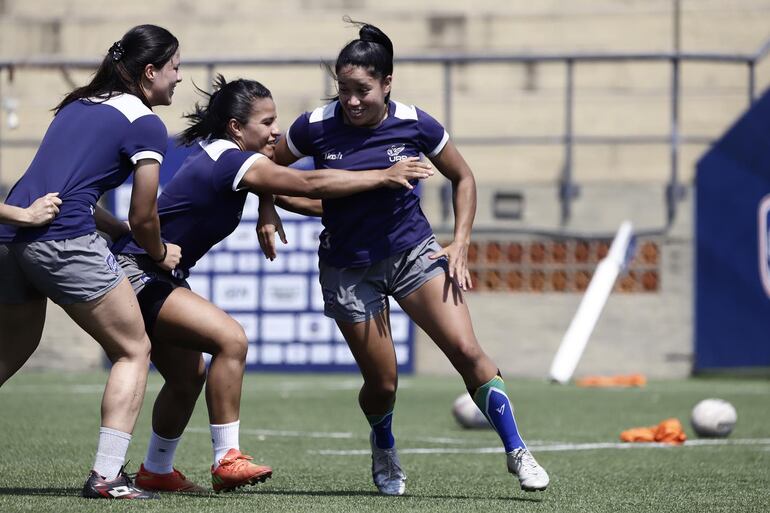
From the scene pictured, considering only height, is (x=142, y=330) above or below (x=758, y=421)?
above

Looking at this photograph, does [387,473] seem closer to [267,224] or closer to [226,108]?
[267,224]

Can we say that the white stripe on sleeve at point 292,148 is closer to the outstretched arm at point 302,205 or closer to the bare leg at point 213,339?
the outstretched arm at point 302,205

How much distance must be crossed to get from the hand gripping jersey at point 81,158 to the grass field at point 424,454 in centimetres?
111

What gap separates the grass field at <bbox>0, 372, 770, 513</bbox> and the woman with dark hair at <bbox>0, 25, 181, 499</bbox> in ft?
1.36

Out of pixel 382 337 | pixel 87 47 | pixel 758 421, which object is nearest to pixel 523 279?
pixel 758 421

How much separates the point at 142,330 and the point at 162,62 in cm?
113

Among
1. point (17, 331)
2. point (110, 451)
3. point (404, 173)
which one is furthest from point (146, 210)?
point (404, 173)

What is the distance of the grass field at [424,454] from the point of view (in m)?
5.83

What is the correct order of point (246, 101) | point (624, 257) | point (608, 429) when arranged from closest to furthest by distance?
point (246, 101), point (608, 429), point (624, 257)

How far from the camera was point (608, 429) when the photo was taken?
9867 millimetres

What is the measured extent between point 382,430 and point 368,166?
1.24 metres

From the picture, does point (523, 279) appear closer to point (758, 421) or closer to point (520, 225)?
point (520, 225)

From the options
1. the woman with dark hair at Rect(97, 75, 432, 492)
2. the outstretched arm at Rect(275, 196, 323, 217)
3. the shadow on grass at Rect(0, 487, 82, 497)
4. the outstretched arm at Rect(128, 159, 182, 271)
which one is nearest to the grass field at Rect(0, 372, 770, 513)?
the shadow on grass at Rect(0, 487, 82, 497)

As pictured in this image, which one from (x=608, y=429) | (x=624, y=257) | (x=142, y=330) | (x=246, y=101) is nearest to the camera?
(x=142, y=330)
